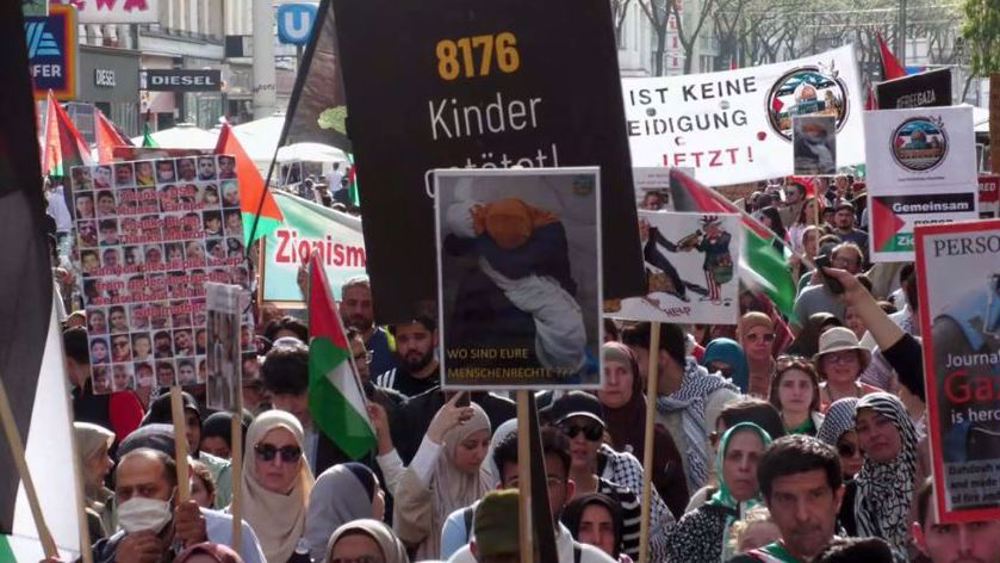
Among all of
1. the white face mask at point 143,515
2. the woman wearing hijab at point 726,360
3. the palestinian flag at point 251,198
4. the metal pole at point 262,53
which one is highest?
the metal pole at point 262,53

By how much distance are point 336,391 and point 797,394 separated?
175 centimetres

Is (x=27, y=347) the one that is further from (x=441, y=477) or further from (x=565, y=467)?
(x=441, y=477)

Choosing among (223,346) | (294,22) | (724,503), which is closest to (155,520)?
(223,346)

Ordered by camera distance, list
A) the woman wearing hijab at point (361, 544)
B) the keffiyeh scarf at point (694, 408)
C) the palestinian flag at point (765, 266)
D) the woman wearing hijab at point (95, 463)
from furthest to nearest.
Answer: the palestinian flag at point (765, 266), the keffiyeh scarf at point (694, 408), the woman wearing hijab at point (95, 463), the woman wearing hijab at point (361, 544)

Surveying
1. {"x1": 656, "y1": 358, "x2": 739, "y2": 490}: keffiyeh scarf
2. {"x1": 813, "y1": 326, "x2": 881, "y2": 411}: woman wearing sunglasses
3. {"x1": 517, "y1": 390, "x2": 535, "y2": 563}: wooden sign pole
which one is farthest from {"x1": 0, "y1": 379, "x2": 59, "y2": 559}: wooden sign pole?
{"x1": 813, "y1": 326, "x2": 881, "y2": 411}: woman wearing sunglasses

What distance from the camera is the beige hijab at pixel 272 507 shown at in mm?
6613

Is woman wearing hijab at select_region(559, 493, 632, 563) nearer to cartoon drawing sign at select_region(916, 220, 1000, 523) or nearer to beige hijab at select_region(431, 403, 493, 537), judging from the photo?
beige hijab at select_region(431, 403, 493, 537)

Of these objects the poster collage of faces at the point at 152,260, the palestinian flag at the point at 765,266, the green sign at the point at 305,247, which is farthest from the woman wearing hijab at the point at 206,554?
the green sign at the point at 305,247

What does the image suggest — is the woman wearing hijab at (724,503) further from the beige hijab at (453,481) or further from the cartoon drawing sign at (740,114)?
the cartoon drawing sign at (740,114)

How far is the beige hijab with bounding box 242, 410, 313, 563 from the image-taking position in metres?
6.61

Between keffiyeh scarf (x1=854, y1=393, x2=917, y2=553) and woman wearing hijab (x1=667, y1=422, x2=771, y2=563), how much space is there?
0.34 metres

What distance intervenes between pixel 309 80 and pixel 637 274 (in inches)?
66.4

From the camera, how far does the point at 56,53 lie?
50.0ft

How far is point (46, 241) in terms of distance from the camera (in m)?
5.54
